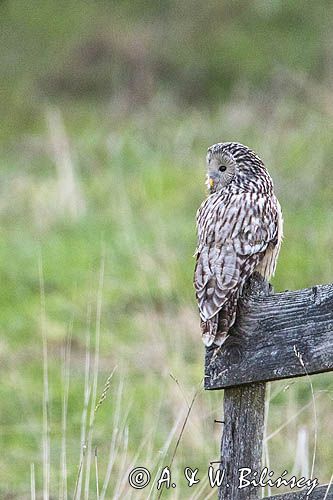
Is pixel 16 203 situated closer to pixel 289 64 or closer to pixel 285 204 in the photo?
pixel 285 204

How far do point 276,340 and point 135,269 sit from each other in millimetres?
7020

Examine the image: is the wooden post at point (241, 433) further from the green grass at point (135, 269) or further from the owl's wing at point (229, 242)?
the green grass at point (135, 269)

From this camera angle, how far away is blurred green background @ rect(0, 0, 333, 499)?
677cm

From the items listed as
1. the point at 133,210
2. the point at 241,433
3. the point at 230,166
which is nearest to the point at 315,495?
the point at 241,433

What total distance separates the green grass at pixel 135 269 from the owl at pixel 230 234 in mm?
806

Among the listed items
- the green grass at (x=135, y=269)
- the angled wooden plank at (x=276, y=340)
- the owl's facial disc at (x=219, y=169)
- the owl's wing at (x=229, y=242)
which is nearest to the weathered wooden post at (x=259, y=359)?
the angled wooden plank at (x=276, y=340)

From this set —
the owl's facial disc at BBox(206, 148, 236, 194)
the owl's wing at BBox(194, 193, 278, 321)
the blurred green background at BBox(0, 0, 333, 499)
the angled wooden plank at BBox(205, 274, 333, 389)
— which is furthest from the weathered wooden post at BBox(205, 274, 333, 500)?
the owl's facial disc at BBox(206, 148, 236, 194)

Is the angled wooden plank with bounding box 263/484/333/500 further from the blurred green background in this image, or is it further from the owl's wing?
the blurred green background

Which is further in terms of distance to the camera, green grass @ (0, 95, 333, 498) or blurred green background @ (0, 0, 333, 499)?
green grass @ (0, 95, 333, 498)

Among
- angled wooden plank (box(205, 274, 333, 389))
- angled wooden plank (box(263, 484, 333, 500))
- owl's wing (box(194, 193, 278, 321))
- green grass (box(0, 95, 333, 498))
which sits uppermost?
green grass (box(0, 95, 333, 498))

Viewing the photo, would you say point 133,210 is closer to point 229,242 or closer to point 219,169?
point 219,169

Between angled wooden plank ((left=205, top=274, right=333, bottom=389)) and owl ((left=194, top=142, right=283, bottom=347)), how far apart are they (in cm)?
5

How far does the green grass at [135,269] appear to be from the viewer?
7.12 m

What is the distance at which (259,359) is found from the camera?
3814 millimetres
